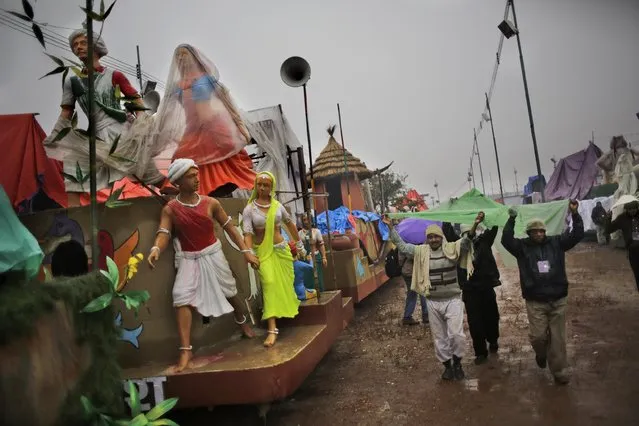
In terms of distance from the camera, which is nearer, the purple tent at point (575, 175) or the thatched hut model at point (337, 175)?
the thatched hut model at point (337, 175)

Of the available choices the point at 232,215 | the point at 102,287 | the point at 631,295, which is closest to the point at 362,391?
the point at 232,215

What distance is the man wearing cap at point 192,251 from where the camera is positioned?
3.86 meters

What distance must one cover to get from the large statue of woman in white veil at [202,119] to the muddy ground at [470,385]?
2.52 m

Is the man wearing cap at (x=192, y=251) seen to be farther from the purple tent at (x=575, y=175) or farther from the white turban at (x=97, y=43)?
the purple tent at (x=575, y=175)

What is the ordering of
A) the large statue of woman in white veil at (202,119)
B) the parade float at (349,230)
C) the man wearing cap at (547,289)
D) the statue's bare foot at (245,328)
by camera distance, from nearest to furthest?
the statue's bare foot at (245,328)
the man wearing cap at (547,289)
the large statue of woman in white veil at (202,119)
the parade float at (349,230)

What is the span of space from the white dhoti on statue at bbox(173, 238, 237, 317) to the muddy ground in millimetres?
1206

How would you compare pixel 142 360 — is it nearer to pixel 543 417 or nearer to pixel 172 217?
pixel 172 217

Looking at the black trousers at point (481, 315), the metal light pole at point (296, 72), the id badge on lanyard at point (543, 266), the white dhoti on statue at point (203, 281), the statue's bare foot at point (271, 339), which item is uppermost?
the metal light pole at point (296, 72)

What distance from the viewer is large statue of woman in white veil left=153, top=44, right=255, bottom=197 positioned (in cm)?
509

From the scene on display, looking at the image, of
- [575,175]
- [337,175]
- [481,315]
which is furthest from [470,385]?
[575,175]

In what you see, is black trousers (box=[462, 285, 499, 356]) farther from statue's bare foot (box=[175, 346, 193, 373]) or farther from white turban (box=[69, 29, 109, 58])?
white turban (box=[69, 29, 109, 58])

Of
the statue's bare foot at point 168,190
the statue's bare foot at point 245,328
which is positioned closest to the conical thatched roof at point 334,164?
the statue's bare foot at point 168,190

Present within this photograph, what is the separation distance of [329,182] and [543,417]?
1276 centimetres

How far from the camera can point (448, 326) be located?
532 cm
